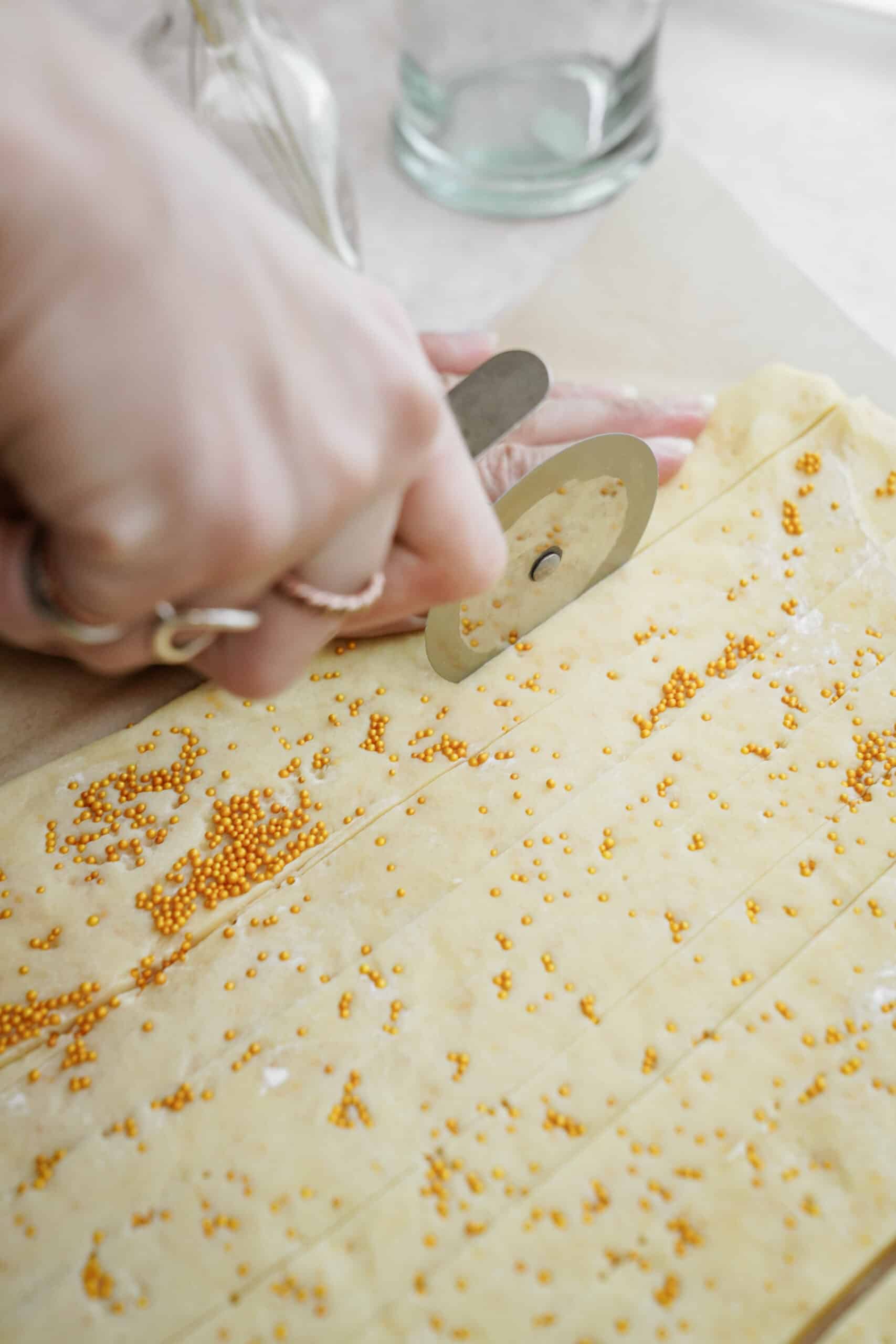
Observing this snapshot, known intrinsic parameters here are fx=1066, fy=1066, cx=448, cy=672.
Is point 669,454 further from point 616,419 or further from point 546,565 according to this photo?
point 546,565

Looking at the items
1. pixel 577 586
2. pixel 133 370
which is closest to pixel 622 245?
pixel 577 586

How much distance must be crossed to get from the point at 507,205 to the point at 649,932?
0.84m

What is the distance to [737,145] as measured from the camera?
127 centimetres

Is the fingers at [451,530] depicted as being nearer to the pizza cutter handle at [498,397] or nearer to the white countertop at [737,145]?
the pizza cutter handle at [498,397]

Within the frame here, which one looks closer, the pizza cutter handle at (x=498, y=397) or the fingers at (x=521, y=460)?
the pizza cutter handle at (x=498, y=397)

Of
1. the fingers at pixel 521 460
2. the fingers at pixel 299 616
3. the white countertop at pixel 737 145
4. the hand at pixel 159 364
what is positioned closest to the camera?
the hand at pixel 159 364

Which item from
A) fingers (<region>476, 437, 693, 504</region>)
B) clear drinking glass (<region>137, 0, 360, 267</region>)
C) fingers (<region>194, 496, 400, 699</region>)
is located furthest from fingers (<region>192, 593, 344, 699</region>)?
clear drinking glass (<region>137, 0, 360, 267</region>)

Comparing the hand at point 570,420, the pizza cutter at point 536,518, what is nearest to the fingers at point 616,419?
the hand at point 570,420

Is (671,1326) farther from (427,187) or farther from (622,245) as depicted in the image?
(427,187)

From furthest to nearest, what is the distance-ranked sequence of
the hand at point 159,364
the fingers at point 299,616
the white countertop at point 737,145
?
1. the white countertop at point 737,145
2. the fingers at point 299,616
3. the hand at point 159,364

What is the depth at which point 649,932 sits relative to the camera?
70 cm

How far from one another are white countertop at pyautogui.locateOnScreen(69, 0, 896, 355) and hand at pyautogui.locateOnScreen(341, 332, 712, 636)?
177 mm

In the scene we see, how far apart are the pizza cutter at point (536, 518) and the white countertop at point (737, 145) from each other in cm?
39

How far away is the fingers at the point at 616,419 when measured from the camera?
35.8 inches
